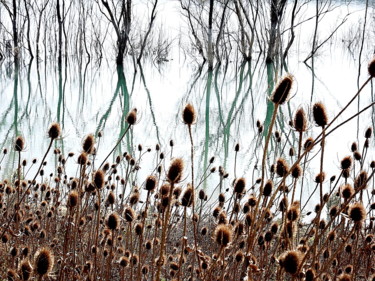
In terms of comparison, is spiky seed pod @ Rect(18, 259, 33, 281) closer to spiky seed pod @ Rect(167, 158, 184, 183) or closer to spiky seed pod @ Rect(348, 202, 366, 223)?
spiky seed pod @ Rect(167, 158, 184, 183)

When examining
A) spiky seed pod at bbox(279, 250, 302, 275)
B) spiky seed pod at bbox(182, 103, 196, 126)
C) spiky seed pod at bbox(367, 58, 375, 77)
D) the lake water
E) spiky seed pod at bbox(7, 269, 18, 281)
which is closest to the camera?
spiky seed pod at bbox(279, 250, 302, 275)

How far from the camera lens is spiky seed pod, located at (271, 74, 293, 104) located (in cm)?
125

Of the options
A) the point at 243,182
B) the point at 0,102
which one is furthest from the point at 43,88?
the point at 243,182

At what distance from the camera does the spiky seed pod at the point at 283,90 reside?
1.25 m

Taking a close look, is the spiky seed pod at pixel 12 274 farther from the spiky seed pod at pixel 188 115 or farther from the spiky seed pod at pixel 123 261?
the spiky seed pod at pixel 188 115

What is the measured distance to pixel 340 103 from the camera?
1162 centimetres

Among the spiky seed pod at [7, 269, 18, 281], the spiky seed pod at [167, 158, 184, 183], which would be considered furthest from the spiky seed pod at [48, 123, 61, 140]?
the spiky seed pod at [167, 158, 184, 183]

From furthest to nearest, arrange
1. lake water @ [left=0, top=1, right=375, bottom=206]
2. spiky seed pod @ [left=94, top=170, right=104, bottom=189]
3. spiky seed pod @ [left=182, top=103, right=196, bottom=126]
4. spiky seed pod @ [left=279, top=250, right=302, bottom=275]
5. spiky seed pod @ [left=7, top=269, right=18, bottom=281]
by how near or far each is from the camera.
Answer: lake water @ [left=0, top=1, right=375, bottom=206], spiky seed pod @ [left=7, top=269, right=18, bottom=281], spiky seed pod @ [left=94, top=170, right=104, bottom=189], spiky seed pod @ [left=182, top=103, right=196, bottom=126], spiky seed pod @ [left=279, top=250, right=302, bottom=275]

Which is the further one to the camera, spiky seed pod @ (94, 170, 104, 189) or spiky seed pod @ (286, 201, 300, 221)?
spiky seed pod @ (94, 170, 104, 189)

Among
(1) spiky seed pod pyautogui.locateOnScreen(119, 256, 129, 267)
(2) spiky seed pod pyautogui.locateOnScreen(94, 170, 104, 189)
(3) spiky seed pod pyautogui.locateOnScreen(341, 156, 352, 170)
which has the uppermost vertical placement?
(3) spiky seed pod pyautogui.locateOnScreen(341, 156, 352, 170)

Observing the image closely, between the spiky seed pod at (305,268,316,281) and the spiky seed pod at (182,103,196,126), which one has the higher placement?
the spiky seed pod at (182,103,196,126)

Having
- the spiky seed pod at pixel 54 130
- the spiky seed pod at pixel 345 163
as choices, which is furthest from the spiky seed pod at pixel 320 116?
the spiky seed pod at pixel 54 130

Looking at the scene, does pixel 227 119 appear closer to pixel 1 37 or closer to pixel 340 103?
pixel 340 103

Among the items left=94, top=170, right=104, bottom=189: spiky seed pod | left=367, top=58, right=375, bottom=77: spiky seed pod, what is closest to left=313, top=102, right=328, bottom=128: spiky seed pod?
left=367, top=58, right=375, bottom=77: spiky seed pod
